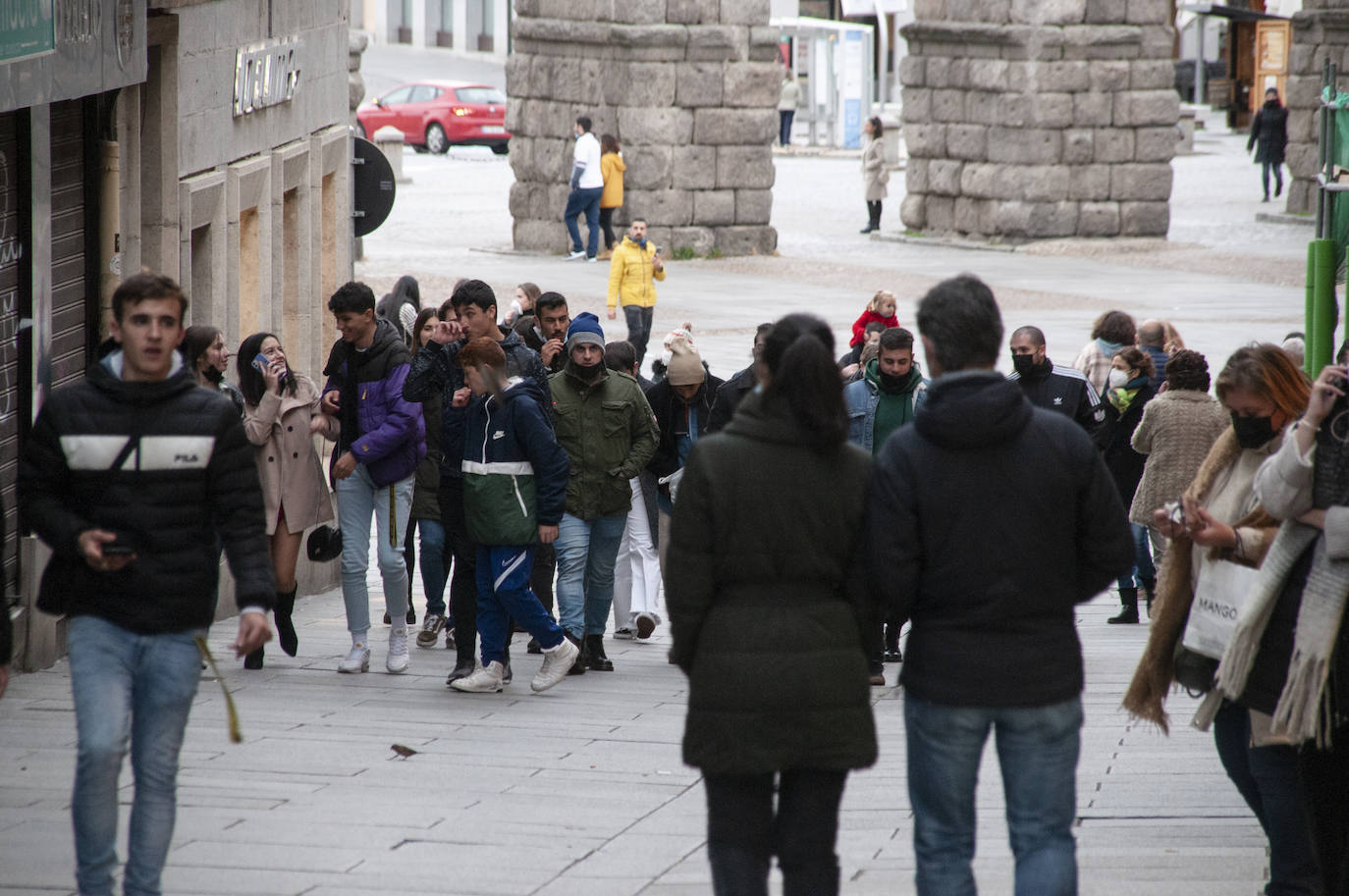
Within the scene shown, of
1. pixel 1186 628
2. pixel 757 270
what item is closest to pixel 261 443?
pixel 1186 628

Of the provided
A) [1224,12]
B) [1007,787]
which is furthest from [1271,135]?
[1007,787]

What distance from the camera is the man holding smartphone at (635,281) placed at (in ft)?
63.0

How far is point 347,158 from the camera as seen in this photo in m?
14.2

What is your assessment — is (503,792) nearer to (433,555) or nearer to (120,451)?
(120,451)

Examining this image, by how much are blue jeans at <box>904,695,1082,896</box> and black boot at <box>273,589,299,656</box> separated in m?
4.96

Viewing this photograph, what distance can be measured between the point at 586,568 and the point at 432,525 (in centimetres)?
72

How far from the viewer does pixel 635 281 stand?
19.3 meters

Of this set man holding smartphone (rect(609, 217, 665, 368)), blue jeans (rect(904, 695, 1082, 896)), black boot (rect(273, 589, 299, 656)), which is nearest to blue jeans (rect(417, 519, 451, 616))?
black boot (rect(273, 589, 299, 656))

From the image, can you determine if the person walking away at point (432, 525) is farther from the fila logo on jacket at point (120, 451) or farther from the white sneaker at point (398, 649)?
the fila logo on jacket at point (120, 451)

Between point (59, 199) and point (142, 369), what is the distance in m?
4.69

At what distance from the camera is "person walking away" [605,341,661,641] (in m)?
9.95

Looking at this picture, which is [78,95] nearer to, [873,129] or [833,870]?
[833,870]

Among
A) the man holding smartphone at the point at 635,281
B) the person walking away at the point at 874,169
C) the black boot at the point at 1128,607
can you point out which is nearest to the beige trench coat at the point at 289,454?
the black boot at the point at 1128,607

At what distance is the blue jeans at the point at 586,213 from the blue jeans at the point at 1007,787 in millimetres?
22984
